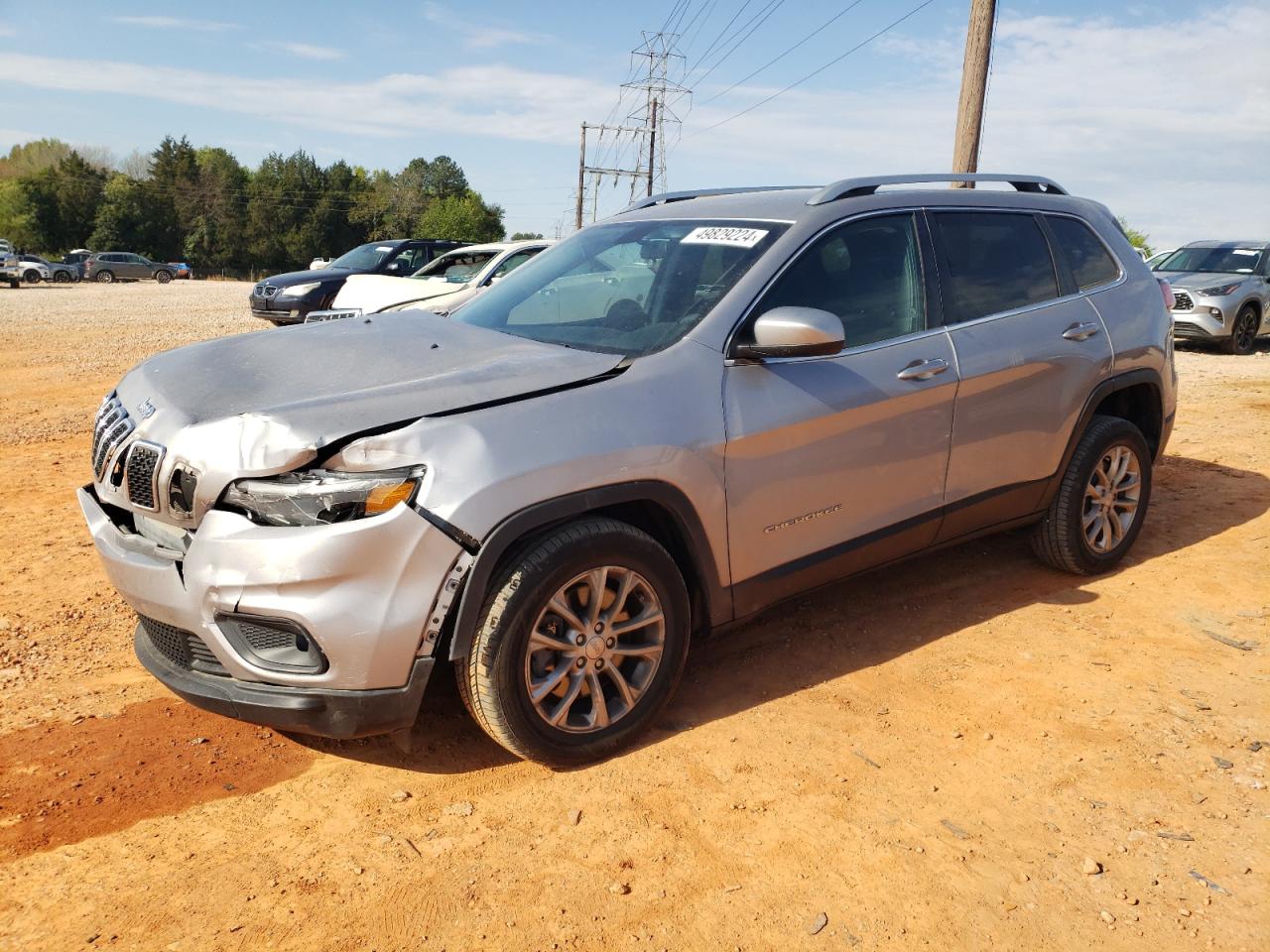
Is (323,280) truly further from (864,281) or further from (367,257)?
(864,281)

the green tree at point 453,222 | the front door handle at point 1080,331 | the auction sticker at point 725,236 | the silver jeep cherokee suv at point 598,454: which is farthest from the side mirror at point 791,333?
the green tree at point 453,222

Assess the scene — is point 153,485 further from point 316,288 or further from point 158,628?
point 316,288

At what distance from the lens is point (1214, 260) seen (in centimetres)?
1636

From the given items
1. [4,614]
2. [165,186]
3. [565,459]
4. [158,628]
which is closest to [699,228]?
[565,459]

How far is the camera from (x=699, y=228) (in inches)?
161

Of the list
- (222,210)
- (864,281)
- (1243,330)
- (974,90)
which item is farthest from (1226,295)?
(222,210)

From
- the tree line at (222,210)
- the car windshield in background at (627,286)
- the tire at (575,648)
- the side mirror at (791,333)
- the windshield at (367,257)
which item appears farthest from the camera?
the tree line at (222,210)

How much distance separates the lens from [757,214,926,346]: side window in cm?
376

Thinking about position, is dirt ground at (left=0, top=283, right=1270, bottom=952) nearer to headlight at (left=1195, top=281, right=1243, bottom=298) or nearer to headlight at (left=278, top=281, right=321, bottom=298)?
headlight at (left=278, top=281, right=321, bottom=298)

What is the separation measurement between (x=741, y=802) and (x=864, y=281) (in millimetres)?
2092

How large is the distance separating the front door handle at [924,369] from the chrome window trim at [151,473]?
2.66 m

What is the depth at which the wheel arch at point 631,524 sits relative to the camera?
9.58 feet

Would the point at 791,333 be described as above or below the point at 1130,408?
above

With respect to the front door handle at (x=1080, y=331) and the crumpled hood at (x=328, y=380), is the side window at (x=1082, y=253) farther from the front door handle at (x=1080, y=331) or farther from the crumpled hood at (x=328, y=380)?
the crumpled hood at (x=328, y=380)
